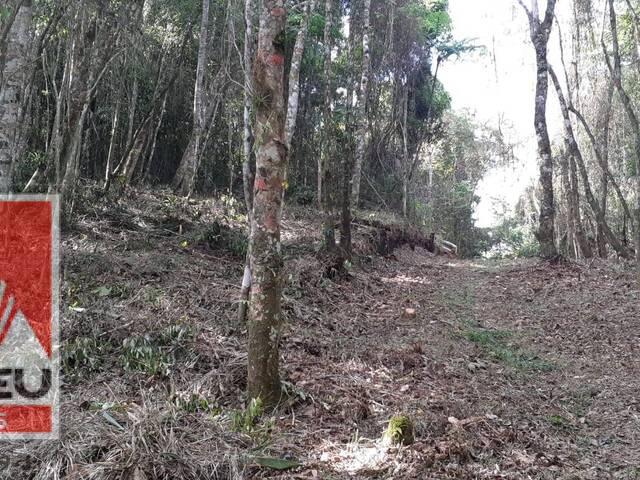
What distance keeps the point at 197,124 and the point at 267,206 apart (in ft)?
28.6

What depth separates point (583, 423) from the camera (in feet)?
15.7

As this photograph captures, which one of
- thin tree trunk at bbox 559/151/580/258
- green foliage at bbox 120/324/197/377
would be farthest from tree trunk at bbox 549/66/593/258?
green foliage at bbox 120/324/197/377

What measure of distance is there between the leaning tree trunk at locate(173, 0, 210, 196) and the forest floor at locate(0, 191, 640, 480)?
9.69ft

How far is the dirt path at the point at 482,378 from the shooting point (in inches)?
153

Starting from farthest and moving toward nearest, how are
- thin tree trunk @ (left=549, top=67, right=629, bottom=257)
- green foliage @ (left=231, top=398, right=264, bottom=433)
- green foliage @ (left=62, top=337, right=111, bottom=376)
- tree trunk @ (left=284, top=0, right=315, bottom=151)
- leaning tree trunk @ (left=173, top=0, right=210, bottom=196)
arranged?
thin tree trunk @ (left=549, top=67, right=629, bottom=257)
leaning tree trunk @ (left=173, top=0, right=210, bottom=196)
tree trunk @ (left=284, top=0, right=315, bottom=151)
green foliage @ (left=62, top=337, right=111, bottom=376)
green foliage @ (left=231, top=398, right=264, bottom=433)

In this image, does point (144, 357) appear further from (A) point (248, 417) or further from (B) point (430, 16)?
(B) point (430, 16)

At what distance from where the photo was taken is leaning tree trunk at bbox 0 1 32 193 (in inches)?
231

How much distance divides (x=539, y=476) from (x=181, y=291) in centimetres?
475

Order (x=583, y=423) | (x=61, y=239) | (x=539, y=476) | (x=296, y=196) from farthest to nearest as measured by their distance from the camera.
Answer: (x=296, y=196) → (x=61, y=239) → (x=583, y=423) → (x=539, y=476)

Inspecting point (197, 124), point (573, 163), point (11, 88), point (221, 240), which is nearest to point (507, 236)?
point (573, 163)

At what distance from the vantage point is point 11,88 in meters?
5.92

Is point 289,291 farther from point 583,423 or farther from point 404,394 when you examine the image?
point 583,423

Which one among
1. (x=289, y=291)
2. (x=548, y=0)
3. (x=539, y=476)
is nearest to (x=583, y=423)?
(x=539, y=476)

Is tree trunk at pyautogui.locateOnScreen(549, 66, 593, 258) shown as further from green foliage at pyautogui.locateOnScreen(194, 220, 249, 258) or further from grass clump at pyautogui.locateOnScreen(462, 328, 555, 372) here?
green foliage at pyautogui.locateOnScreen(194, 220, 249, 258)
